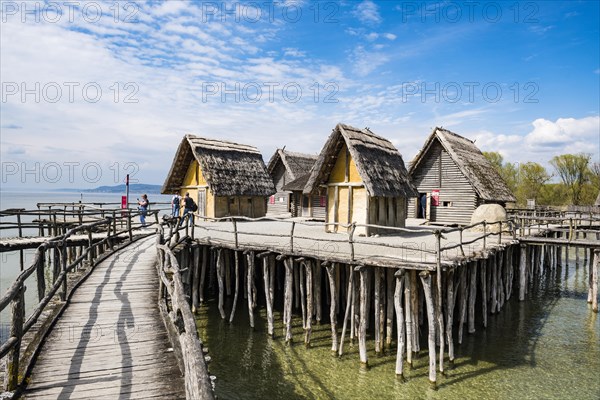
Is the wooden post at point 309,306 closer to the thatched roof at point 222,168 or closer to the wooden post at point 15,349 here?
the wooden post at point 15,349

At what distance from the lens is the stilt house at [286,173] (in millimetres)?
33438

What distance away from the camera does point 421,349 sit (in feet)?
37.2

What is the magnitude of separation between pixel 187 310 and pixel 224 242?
30.3 ft

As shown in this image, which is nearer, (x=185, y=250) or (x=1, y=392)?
(x=1, y=392)

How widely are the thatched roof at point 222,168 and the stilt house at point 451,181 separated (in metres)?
9.89

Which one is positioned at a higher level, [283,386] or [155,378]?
[155,378]

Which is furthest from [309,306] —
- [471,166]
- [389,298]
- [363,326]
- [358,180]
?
[471,166]

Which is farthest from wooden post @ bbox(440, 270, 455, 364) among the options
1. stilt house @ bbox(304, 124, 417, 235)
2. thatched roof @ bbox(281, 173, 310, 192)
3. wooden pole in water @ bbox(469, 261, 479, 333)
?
thatched roof @ bbox(281, 173, 310, 192)

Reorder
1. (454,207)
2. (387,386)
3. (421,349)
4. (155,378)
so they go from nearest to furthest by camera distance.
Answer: (155,378)
(387,386)
(421,349)
(454,207)

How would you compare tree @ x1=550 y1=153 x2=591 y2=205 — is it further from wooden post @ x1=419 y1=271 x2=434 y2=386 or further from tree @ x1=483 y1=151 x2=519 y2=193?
wooden post @ x1=419 y1=271 x2=434 y2=386

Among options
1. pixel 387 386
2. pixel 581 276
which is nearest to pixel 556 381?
pixel 387 386

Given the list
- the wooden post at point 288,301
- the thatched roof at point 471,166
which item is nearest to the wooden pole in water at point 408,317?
the wooden post at point 288,301

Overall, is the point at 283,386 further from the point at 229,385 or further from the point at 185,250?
the point at 185,250

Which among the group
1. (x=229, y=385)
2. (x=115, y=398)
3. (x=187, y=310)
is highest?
(x=187, y=310)
